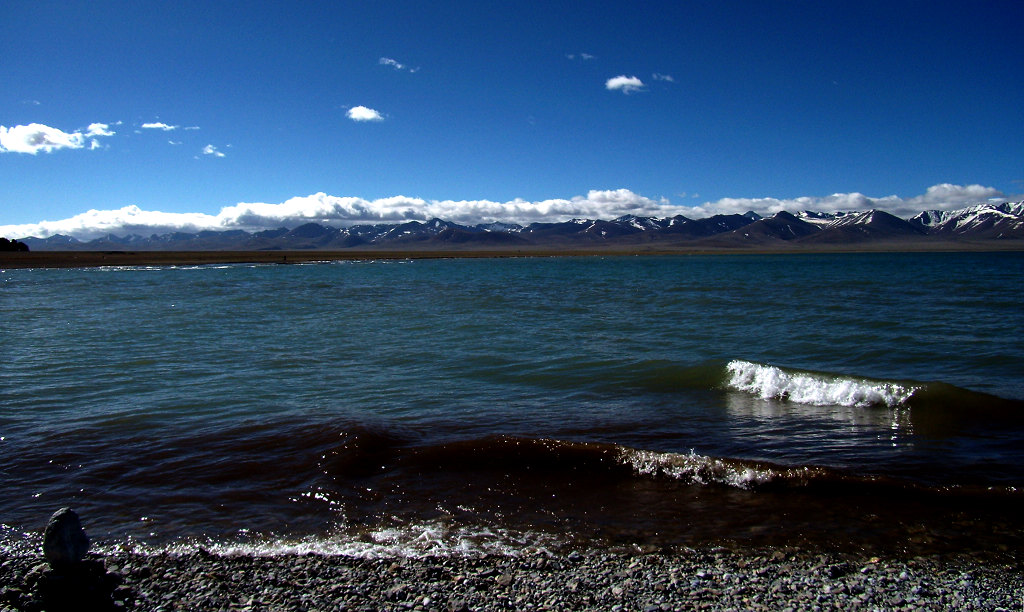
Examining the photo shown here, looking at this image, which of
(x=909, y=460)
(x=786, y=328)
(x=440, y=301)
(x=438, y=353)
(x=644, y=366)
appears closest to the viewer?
(x=909, y=460)

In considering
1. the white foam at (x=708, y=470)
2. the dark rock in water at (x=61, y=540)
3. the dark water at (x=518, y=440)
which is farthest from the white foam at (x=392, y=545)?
the white foam at (x=708, y=470)

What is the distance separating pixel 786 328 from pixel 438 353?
44.5 ft

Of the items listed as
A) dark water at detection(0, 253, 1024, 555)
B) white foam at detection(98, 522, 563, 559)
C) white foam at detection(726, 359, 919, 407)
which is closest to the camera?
white foam at detection(98, 522, 563, 559)

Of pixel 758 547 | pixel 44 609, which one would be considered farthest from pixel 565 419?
pixel 44 609

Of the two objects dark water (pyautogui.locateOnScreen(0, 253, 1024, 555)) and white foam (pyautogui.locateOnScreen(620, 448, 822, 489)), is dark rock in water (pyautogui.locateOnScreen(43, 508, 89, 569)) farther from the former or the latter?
white foam (pyautogui.locateOnScreen(620, 448, 822, 489))

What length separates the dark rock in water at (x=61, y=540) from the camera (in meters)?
5.25

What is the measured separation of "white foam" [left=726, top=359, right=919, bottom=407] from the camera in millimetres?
11883

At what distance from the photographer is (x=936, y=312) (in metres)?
27.6

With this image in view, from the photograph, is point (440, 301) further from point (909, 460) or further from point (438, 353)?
point (909, 460)

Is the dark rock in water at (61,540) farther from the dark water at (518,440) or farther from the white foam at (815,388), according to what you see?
the white foam at (815,388)

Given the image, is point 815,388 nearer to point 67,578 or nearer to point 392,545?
point 392,545

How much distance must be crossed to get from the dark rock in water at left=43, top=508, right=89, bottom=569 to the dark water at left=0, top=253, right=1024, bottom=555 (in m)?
1.05

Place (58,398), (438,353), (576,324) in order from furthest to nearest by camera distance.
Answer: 1. (576,324)
2. (438,353)
3. (58,398)

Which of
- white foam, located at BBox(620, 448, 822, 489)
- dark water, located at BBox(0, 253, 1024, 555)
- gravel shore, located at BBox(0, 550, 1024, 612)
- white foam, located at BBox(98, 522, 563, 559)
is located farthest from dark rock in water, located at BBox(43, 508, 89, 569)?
white foam, located at BBox(620, 448, 822, 489)
